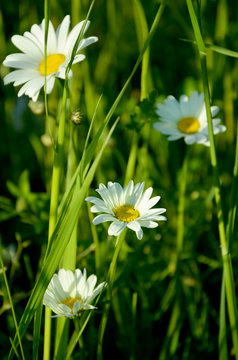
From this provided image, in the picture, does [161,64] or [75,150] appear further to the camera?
[161,64]

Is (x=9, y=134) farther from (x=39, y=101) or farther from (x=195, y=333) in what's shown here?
(x=195, y=333)

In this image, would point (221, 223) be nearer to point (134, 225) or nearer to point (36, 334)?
point (134, 225)

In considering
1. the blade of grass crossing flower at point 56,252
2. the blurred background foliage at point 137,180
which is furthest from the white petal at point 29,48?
the blade of grass crossing flower at point 56,252

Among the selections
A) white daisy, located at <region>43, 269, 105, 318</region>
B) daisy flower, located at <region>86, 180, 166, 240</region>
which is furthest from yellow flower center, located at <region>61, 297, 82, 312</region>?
daisy flower, located at <region>86, 180, 166, 240</region>

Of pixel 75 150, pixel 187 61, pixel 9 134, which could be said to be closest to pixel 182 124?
pixel 75 150

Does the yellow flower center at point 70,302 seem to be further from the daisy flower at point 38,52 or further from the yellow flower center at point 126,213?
the daisy flower at point 38,52
